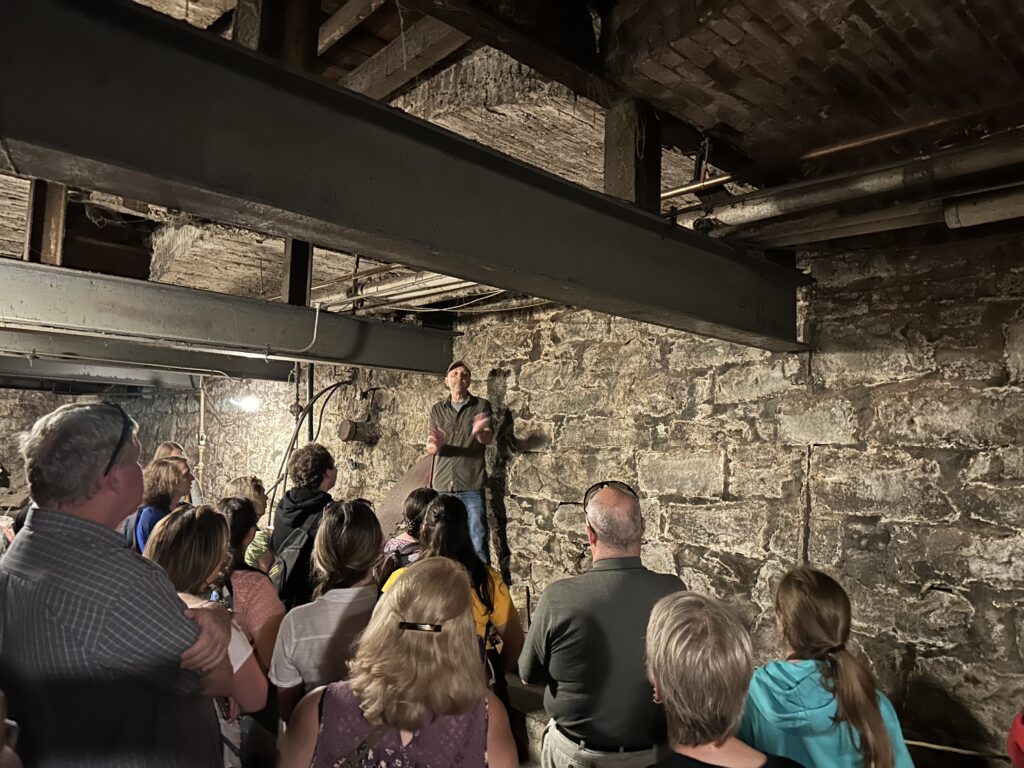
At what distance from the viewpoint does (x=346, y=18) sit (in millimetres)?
1871

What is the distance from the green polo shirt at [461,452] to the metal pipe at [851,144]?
222 cm

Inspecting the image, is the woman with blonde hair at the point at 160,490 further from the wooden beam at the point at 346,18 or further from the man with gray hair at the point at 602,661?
the wooden beam at the point at 346,18

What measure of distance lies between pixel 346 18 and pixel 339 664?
72.7 inches

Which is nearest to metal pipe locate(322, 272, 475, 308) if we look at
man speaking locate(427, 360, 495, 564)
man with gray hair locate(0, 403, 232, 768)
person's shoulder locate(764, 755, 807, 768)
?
man speaking locate(427, 360, 495, 564)

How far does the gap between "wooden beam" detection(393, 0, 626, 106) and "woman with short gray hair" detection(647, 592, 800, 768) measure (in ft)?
4.91

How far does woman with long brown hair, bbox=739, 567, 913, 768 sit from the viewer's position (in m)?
1.48

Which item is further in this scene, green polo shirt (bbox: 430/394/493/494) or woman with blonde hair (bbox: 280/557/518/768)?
green polo shirt (bbox: 430/394/493/494)

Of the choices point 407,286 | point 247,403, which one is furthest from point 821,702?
point 247,403

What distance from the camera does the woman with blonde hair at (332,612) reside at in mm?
1751

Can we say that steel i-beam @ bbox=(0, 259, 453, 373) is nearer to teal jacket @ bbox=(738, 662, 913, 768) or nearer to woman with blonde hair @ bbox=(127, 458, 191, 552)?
woman with blonde hair @ bbox=(127, 458, 191, 552)

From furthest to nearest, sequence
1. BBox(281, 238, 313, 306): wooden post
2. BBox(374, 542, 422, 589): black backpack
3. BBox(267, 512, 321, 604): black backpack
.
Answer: BBox(281, 238, 313, 306): wooden post < BBox(267, 512, 321, 604): black backpack < BBox(374, 542, 422, 589): black backpack

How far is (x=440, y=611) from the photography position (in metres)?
1.32

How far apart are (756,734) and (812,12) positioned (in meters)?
1.79

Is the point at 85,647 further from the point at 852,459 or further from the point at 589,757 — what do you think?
the point at 852,459
